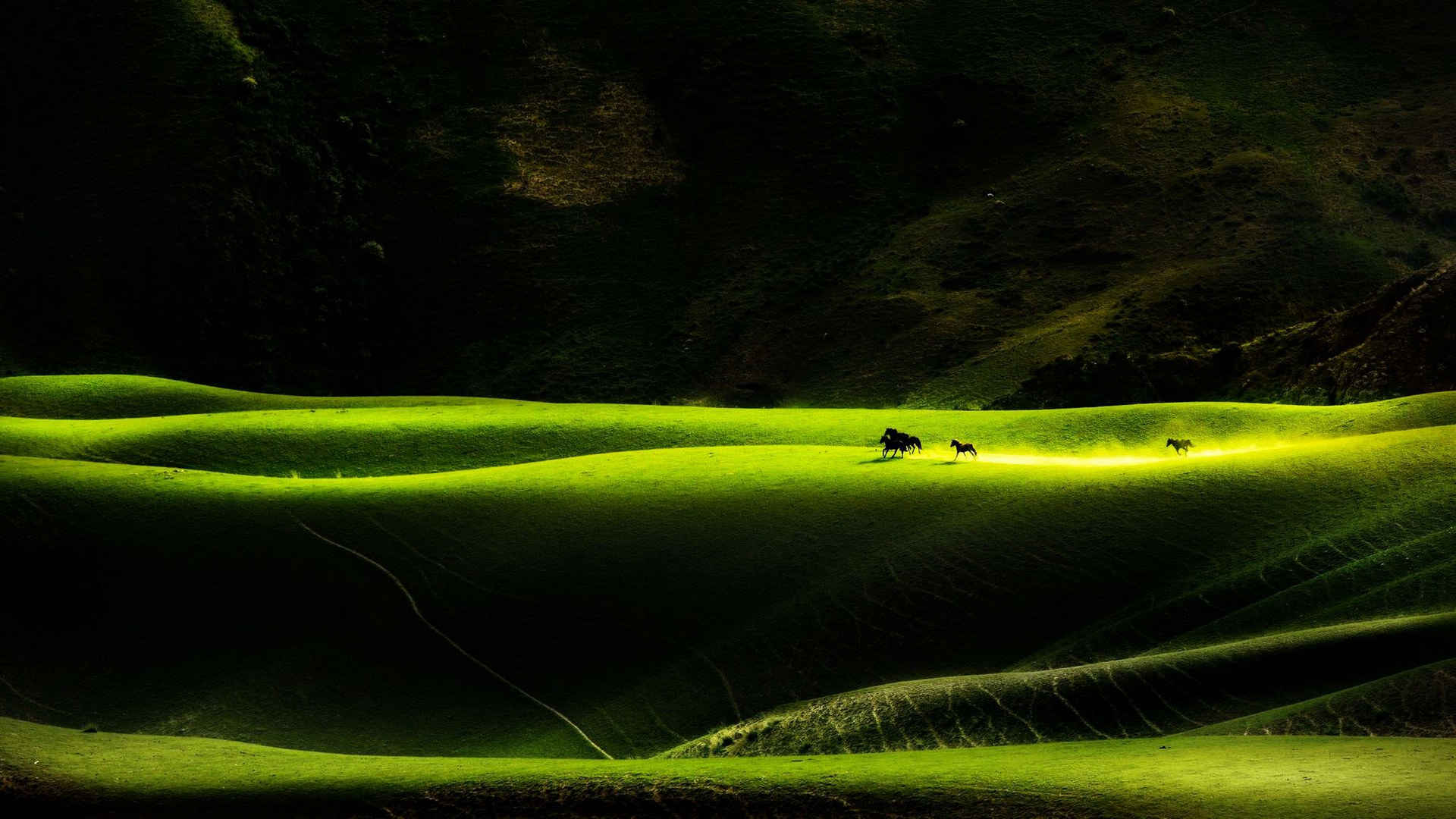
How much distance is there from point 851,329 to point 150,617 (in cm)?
5234

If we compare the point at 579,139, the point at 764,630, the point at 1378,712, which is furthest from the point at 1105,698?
the point at 579,139

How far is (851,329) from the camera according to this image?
7925cm

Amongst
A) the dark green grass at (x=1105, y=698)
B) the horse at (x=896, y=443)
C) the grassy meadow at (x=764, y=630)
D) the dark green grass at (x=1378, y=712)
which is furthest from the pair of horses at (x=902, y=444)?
the dark green grass at (x=1378, y=712)

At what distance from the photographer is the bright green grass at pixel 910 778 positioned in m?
17.3

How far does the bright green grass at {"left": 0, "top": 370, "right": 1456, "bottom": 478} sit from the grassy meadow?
655mm

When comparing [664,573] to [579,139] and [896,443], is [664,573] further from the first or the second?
[579,139]

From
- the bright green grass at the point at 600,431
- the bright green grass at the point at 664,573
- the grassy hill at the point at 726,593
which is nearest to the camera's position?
the grassy hill at the point at 726,593

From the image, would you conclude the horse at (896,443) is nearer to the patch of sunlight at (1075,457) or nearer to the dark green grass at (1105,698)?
the patch of sunlight at (1075,457)

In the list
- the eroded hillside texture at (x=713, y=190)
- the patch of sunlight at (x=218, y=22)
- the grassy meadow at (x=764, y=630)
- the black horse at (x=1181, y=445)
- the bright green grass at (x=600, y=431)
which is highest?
the patch of sunlight at (x=218, y=22)

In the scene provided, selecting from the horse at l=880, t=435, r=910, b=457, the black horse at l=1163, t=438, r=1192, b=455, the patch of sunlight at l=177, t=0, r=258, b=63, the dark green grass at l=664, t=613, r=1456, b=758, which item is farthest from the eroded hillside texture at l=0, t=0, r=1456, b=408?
the dark green grass at l=664, t=613, r=1456, b=758

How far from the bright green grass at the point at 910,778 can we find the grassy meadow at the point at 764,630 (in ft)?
0.28

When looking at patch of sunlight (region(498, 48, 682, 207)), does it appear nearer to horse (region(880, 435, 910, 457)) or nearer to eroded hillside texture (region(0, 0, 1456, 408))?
eroded hillside texture (region(0, 0, 1456, 408))

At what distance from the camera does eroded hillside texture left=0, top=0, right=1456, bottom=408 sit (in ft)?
251

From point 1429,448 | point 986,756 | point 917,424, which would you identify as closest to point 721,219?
point 917,424
